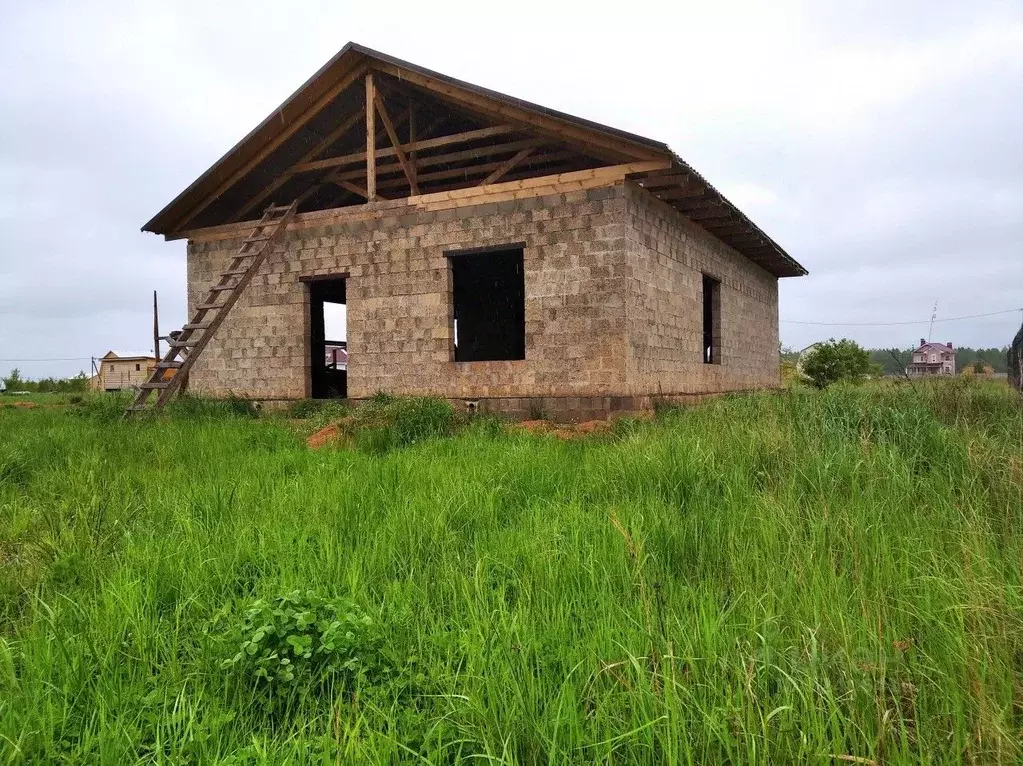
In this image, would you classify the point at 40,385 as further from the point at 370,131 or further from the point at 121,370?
the point at 370,131

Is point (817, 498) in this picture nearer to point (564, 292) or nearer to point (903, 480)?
point (903, 480)

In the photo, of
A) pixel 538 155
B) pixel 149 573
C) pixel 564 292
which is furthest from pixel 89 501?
pixel 538 155

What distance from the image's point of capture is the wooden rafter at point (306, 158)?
1048 centimetres

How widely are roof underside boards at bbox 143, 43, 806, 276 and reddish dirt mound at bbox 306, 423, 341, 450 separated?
4462 mm

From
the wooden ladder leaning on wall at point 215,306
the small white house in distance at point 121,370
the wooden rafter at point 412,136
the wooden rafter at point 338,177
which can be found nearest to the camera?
the wooden ladder leaning on wall at point 215,306

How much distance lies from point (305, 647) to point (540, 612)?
3.07 feet

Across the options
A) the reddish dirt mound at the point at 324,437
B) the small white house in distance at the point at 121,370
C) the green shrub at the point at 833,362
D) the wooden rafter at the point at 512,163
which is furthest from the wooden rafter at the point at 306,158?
the small white house in distance at the point at 121,370

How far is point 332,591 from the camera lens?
2.71 metres

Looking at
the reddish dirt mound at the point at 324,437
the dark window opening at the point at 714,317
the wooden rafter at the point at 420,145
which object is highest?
the wooden rafter at the point at 420,145

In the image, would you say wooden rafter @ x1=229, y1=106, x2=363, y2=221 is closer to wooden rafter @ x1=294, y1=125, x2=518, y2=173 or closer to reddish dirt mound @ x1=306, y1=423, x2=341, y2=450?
wooden rafter @ x1=294, y1=125, x2=518, y2=173

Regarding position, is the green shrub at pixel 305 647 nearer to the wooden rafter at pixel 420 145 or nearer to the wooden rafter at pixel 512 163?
the wooden rafter at pixel 512 163

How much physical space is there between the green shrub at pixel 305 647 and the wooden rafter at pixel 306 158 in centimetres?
999

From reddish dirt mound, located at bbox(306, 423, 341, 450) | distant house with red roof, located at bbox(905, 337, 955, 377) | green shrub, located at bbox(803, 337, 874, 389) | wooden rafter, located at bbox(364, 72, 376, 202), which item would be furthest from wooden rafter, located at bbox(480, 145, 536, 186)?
green shrub, located at bbox(803, 337, 874, 389)

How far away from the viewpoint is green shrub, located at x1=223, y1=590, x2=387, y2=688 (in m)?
2.11
